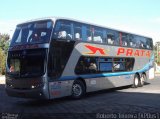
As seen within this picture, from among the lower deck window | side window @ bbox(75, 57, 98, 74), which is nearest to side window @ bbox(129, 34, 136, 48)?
the lower deck window

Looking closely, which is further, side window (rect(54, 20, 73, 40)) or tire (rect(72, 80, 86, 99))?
tire (rect(72, 80, 86, 99))

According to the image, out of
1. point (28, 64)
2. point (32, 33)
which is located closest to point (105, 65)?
point (32, 33)

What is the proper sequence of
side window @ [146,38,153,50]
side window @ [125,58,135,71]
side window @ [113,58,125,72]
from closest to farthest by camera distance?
1. side window @ [113,58,125,72]
2. side window @ [125,58,135,71]
3. side window @ [146,38,153,50]

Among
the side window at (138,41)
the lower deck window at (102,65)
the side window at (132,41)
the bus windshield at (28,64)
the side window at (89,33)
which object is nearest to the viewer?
the bus windshield at (28,64)

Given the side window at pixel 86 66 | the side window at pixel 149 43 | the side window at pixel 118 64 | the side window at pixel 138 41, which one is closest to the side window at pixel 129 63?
the side window at pixel 118 64

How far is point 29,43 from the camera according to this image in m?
14.3

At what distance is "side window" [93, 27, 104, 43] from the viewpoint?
1731 cm

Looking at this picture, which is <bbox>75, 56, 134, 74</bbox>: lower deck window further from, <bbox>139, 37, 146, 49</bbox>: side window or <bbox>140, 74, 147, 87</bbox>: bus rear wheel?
<bbox>139, 37, 146, 49</bbox>: side window

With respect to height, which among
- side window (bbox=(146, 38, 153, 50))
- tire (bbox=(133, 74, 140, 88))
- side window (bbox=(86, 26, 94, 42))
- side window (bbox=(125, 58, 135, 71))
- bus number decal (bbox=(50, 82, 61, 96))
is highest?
side window (bbox=(86, 26, 94, 42))

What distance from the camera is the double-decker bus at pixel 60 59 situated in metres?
13.7

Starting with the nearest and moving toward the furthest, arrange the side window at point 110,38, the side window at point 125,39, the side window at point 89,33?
the side window at point 89,33, the side window at point 110,38, the side window at point 125,39

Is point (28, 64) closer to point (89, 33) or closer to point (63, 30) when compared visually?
point (63, 30)

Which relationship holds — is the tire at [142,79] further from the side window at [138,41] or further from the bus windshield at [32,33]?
the bus windshield at [32,33]

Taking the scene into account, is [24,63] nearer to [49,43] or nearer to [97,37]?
[49,43]
